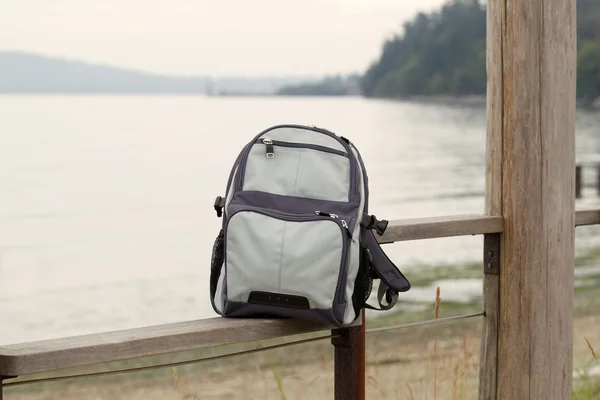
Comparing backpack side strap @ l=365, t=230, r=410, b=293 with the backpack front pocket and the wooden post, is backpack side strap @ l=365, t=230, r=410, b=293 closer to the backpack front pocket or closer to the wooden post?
the backpack front pocket

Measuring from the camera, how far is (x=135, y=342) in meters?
1.94

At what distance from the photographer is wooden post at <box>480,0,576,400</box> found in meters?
2.77

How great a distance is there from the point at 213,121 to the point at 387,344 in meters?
104

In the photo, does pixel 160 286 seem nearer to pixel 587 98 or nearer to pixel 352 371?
pixel 352 371

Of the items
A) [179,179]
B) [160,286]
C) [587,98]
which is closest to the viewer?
[160,286]

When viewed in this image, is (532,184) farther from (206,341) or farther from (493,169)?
(206,341)

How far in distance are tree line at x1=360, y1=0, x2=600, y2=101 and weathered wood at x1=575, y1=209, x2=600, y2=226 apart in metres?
83.6

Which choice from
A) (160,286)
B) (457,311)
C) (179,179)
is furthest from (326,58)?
(457,311)

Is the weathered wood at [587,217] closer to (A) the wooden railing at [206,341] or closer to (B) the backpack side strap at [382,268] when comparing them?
(A) the wooden railing at [206,341]

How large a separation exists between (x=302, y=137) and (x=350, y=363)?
0.65 meters

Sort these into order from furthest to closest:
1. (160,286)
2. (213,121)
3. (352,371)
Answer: (213,121) → (160,286) → (352,371)

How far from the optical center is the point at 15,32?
82.3 m

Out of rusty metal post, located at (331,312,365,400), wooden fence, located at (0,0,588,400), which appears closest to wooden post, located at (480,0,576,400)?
wooden fence, located at (0,0,588,400)

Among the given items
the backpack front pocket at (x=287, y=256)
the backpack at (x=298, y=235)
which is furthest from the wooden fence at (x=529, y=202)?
the backpack front pocket at (x=287, y=256)
